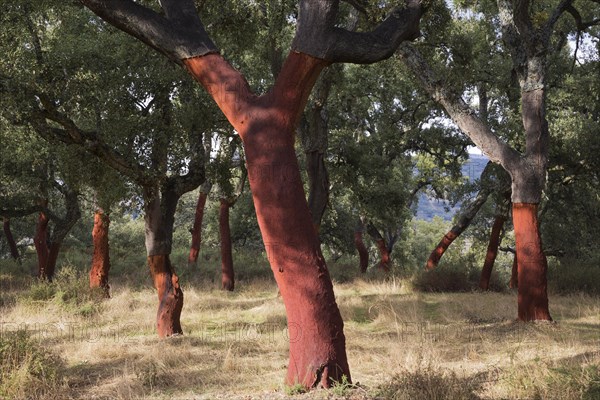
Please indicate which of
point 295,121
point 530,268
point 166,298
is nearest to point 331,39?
point 295,121

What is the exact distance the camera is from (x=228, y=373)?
22.6 feet

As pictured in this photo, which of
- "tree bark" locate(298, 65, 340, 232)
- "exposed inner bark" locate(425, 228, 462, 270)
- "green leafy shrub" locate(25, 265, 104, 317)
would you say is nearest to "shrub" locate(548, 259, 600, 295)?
"exposed inner bark" locate(425, 228, 462, 270)

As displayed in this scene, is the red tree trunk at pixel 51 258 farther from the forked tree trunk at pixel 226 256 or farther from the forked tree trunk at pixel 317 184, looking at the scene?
the forked tree trunk at pixel 317 184

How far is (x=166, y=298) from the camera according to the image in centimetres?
970

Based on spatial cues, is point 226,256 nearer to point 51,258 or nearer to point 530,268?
point 51,258

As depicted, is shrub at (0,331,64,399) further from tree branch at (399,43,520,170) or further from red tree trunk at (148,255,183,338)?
tree branch at (399,43,520,170)

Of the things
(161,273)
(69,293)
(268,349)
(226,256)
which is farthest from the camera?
(226,256)

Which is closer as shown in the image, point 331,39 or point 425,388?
point 425,388

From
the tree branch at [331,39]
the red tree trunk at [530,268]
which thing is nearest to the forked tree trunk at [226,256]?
the red tree trunk at [530,268]

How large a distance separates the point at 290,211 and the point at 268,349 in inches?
145

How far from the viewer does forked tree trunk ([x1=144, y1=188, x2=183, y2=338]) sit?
31.8 feet

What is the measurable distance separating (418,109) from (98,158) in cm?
1519

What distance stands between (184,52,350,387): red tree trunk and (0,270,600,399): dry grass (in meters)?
0.40

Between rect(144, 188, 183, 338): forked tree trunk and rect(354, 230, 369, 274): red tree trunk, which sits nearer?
rect(144, 188, 183, 338): forked tree trunk
